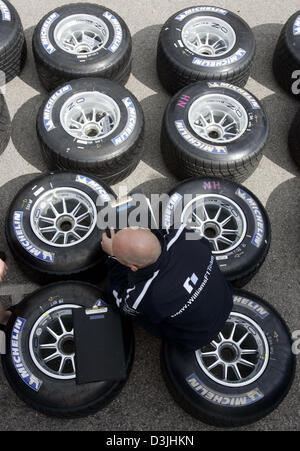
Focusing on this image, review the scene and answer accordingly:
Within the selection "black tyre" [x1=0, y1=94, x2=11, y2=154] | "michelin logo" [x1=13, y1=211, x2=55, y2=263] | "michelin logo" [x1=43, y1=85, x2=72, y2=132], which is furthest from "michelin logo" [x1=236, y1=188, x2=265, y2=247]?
"black tyre" [x1=0, y1=94, x2=11, y2=154]

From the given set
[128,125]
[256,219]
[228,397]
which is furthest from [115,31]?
[228,397]

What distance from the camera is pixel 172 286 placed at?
3.19m

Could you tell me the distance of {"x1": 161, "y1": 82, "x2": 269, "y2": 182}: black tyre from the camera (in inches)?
185

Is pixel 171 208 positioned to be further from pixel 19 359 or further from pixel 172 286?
pixel 19 359

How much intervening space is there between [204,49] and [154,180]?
1.94 metres

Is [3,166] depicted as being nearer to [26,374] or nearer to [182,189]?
[182,189]

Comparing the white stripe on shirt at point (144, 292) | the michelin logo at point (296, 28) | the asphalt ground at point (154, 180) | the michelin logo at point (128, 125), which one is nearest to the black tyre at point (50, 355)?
the asphalt ground at point (154, 180)

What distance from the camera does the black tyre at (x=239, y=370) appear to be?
366cm

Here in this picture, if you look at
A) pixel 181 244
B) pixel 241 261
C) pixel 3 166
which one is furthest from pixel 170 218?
pixel 3 166

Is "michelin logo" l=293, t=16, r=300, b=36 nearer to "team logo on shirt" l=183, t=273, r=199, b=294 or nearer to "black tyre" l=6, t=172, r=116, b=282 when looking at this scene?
"black tyre" l=6, t=172, r=116, b=282

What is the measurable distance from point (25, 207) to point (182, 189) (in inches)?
61.0

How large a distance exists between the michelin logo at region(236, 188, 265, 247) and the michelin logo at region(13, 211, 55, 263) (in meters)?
1.91

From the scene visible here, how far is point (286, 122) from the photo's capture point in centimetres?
577

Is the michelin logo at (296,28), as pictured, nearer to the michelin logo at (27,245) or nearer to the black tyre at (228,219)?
the black tyre at (228,219)
